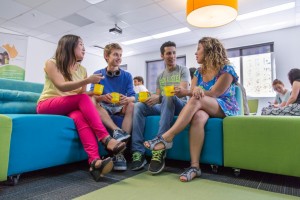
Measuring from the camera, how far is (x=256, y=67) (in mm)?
5312

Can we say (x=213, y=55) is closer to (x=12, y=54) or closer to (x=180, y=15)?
(x=180, y=15)

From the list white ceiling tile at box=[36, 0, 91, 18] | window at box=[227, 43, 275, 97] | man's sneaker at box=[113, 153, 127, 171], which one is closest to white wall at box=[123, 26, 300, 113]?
window at box=[227, 43, 275, 97]

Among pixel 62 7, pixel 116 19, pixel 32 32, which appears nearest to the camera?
pixel 62 7

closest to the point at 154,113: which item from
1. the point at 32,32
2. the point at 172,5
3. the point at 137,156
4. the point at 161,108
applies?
the point at 161,108

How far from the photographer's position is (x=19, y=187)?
3.83 feet

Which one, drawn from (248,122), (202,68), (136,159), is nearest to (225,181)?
(248,122)

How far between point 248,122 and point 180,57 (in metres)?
5.40

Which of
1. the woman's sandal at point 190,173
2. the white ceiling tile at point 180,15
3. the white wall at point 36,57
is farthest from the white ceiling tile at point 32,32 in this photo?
the woman's sandal at point 190,173

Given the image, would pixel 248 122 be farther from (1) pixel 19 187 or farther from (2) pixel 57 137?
(1) pixel 19 187

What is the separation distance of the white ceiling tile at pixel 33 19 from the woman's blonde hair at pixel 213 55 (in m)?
3.87

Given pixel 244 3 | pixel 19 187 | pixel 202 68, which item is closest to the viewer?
pixel 19 187

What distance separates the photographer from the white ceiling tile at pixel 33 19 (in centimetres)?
425

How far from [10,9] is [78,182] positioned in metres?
4.24

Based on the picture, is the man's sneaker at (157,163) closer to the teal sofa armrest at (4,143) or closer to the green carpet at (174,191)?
the green carpet at (174,191)
